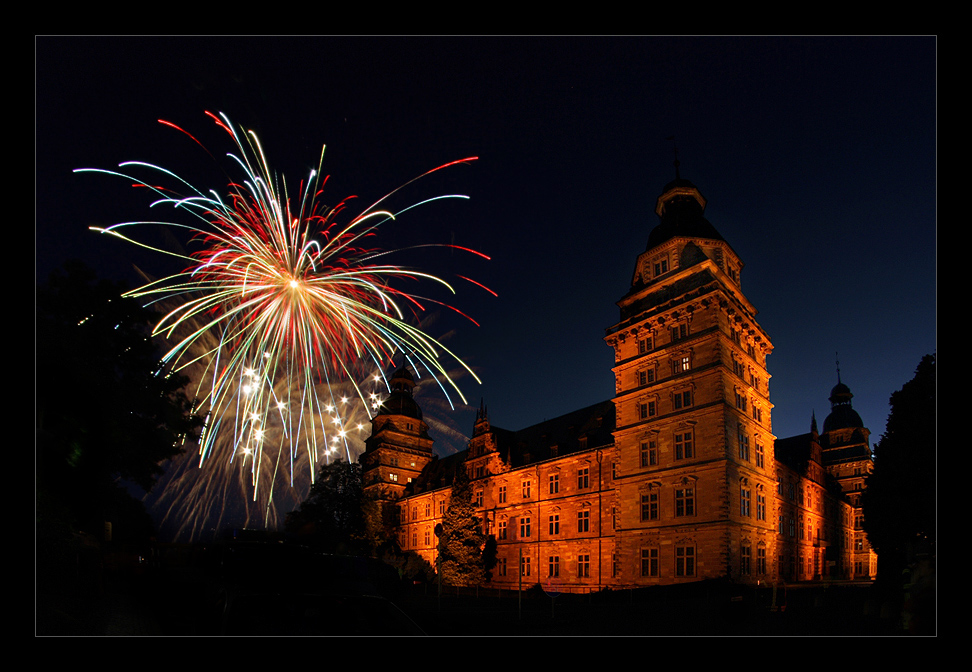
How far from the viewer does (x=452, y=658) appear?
30.1ft

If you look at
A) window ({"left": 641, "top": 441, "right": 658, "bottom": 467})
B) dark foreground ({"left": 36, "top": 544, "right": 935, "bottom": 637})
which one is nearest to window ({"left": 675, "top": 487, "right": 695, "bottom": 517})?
window ({"left": 641, "top": 441, "right": 658, "bottom": 467})

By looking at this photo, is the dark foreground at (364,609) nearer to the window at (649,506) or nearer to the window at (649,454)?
the window at (649,506)

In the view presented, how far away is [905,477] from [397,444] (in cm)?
5234

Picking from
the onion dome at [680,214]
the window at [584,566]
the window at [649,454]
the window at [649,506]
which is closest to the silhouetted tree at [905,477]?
the window at [649,506]

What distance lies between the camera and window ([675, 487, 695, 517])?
1360 inches

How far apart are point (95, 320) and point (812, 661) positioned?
82.7 feet

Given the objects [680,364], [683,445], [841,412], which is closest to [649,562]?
[683,445]

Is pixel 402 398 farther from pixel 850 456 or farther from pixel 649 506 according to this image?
pixel 850 456

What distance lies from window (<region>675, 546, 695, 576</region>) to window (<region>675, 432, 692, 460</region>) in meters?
5.34

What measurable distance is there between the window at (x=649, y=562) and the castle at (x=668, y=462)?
88 millimetres

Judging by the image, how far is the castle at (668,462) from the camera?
34.3 m

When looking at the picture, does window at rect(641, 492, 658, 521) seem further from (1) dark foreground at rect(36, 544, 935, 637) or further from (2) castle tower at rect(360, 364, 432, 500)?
(2) castle tower at rect(360, 364, 432, 500)
